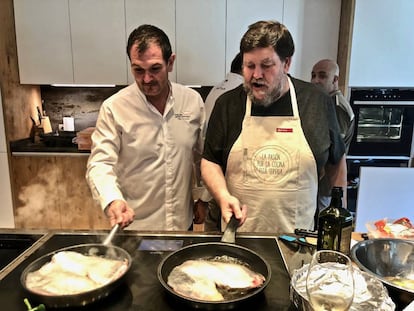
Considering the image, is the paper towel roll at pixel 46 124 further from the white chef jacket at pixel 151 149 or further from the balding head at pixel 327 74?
the balding head at pixel 327 74

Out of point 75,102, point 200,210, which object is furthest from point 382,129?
point 75,102

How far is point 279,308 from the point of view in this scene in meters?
0.79

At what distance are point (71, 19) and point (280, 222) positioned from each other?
2.39 metres

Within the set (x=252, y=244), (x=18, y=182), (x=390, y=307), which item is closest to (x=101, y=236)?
(x=252, y=244)

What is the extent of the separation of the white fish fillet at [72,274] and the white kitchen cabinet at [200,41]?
2.17m

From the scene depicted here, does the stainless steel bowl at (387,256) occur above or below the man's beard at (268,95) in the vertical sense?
below

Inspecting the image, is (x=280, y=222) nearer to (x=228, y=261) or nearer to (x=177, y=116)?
(x=228, y=261)

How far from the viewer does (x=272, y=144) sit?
1.29 meters

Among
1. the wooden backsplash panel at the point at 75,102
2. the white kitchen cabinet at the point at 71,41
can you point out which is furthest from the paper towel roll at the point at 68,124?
the white kitchen cabinet at the point at 71,41

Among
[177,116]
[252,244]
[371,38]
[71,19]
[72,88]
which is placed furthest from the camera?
[72,88]

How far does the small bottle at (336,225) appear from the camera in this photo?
0.94m

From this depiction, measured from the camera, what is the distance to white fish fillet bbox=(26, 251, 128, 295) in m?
0.79

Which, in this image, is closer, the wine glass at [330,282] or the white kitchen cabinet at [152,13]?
the wine glass at [330,282]

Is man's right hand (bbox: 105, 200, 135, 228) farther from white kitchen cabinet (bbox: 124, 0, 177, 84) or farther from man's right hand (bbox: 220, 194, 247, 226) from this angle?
white kitchen cabinet (bbox: 124, 0, 177, 84)
